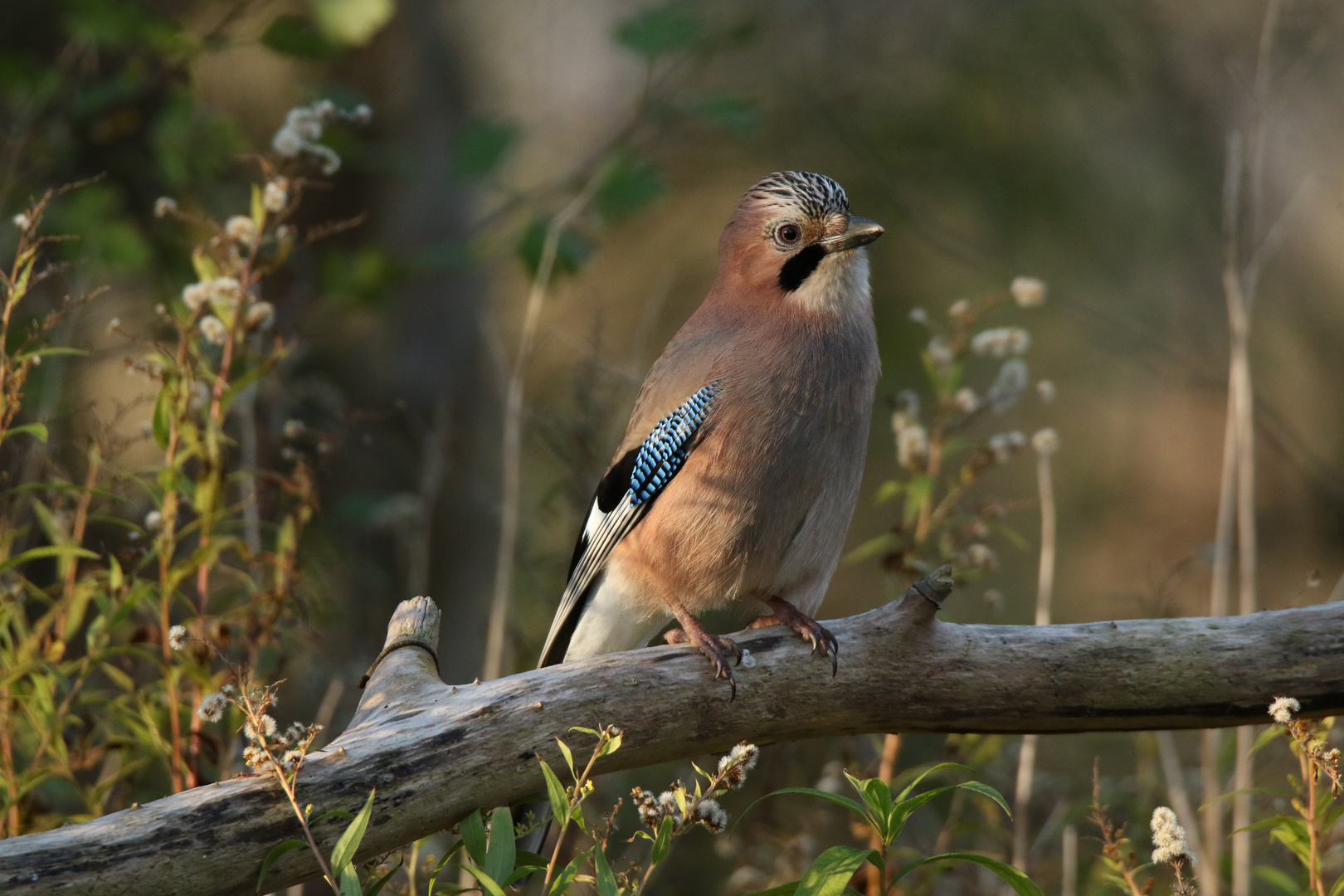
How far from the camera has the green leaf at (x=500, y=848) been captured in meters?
2.15

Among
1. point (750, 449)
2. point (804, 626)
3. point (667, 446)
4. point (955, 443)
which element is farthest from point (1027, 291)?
point (804, 626)

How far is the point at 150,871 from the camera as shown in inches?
87.9

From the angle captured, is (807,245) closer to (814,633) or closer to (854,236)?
(854,236)

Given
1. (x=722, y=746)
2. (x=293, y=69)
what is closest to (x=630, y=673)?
(x=722, y=746)

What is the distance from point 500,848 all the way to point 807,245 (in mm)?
2114

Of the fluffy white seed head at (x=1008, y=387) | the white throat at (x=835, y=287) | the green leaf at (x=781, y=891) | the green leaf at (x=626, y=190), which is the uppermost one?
the green leaf at (x=626, y=190)

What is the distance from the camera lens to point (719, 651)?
3.02 m

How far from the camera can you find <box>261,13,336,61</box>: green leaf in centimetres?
493

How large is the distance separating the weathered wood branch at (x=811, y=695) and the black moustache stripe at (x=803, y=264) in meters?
1.06

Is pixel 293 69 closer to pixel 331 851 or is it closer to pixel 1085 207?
pixel 1085 207

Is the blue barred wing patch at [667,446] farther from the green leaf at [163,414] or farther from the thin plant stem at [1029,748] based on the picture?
the green leaf at [163,414]

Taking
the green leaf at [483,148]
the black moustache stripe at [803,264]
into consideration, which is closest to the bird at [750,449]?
the black moustache stripe at [803,264]

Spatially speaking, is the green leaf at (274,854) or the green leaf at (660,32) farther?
the green leaf at (660,32)

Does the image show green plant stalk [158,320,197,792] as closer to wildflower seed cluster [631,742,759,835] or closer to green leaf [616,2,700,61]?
wildflower seed cluster [631,742,759,835]
